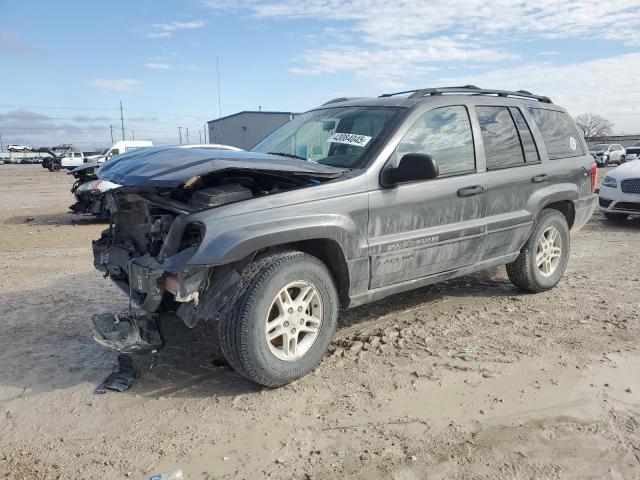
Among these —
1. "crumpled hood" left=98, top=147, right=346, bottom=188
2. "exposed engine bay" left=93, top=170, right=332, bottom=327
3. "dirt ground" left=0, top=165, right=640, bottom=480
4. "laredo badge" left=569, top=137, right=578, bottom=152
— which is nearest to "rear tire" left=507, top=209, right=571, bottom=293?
"dirt ground" left=0, top=165, right=640, bottom=480

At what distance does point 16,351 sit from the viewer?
4.14m

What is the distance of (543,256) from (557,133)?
1.30 meters

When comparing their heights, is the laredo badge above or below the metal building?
below

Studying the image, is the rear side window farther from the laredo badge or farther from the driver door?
the driver door

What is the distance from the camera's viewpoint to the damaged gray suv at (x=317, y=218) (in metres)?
3.23

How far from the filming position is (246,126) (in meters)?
40.3

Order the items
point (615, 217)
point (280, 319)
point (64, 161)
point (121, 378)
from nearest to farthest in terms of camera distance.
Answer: point (280, 319) → point (121, 378) → point (615, 217) → point (64, 161)

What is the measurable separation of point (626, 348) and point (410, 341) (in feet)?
5.46

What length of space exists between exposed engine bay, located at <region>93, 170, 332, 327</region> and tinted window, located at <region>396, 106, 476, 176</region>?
0.95 metres

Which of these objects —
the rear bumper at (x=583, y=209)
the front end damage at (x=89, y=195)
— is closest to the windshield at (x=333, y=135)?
the rear bumper at (x=583, y=209)

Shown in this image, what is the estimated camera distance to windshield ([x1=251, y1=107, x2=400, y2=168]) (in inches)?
159

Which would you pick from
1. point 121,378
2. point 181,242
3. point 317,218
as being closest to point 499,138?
point 317,218

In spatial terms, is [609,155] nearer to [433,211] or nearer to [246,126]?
[246,126]

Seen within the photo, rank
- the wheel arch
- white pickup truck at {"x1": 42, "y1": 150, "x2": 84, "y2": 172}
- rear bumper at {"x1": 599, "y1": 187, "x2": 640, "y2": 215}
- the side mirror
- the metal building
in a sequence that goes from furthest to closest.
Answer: white pickup truck at {"x1": 42, "y1": 150, "x2": 84, "y2": 172} → the metal building → rear bumper at {"x1": 599, "y1": 187, "x2": 640, "y2": 215} → the wheel arch → the side mirror
